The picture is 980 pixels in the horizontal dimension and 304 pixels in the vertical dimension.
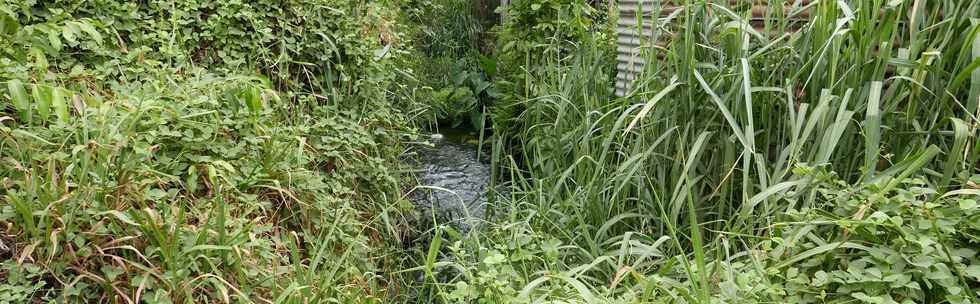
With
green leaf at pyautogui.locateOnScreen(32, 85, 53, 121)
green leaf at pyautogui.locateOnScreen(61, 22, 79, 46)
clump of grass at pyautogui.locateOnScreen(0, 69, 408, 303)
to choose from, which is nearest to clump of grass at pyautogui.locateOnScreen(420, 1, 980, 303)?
clump of grass at pyautogui.locateOnScreen(0, 69, 408, 303)

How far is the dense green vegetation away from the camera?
6.36 ft

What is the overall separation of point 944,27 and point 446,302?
1.77 meters

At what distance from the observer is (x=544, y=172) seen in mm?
3602

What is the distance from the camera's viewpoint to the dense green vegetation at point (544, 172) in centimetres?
194

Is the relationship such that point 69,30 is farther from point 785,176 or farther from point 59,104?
point 785,176

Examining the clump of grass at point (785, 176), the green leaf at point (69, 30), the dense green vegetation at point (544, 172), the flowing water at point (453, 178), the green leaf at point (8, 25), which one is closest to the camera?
the clump of grass at point (785, 176)

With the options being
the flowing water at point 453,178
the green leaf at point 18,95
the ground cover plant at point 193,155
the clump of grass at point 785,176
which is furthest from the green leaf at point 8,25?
the flowing water at point 453,178

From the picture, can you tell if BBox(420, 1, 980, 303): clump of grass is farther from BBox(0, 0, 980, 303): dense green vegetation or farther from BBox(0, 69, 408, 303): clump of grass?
BBox(0, 69, 408, 303): clump of grass

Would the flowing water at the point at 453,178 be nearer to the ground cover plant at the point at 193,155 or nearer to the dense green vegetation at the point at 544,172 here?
the ground cover plant at the point at 193,155

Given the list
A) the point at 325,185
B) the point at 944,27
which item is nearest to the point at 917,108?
the point at 944,27

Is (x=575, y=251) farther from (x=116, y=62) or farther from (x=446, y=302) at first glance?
(x=116, y=62)

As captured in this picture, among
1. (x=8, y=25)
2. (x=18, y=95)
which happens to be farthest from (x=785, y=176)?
(x=8, y=25)

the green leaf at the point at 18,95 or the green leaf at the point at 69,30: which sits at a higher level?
the green leaf at the point at 69,30

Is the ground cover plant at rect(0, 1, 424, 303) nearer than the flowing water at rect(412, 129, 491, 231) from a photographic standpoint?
Yes
